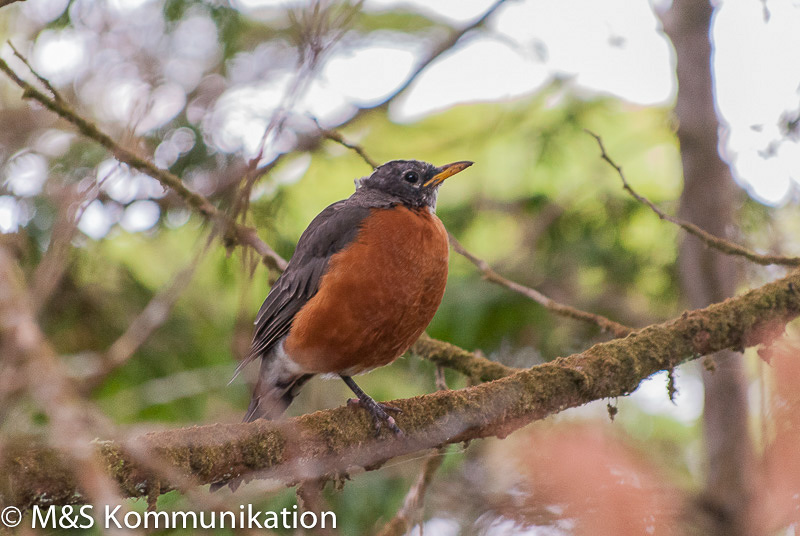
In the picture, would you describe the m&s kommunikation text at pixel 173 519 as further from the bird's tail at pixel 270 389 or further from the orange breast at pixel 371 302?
the orange breast at pixel 371 302

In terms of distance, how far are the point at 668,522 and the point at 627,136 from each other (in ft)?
17.8

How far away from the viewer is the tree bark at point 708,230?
4512 mm

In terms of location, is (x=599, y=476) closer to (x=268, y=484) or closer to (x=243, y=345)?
(x=268, y=484)

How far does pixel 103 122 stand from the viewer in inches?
192

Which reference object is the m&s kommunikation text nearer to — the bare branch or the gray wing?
the bare branch

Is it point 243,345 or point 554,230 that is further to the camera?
point 554,230

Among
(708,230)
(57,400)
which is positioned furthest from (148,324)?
(708,230)

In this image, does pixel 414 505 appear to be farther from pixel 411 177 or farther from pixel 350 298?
pixel 411 177

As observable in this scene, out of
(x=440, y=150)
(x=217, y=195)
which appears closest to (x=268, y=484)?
(x=217, y=195)

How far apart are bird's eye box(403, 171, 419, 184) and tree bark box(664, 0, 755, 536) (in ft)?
6.42
